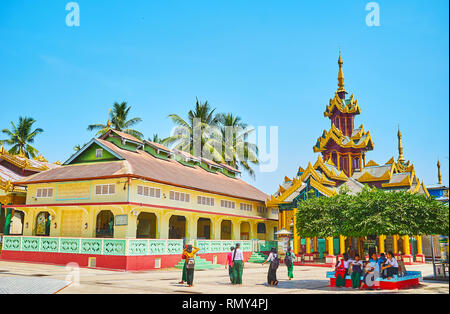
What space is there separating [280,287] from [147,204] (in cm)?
1170

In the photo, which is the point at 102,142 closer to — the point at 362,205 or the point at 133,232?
the point at 133,232

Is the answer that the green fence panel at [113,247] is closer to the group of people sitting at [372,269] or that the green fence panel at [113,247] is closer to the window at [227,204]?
the window at [227,204]

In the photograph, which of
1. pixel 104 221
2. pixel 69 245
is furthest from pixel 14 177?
pixel 69 245

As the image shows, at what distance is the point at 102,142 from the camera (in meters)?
28.3

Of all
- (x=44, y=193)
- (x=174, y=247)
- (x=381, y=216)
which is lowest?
(x=174, y=247)

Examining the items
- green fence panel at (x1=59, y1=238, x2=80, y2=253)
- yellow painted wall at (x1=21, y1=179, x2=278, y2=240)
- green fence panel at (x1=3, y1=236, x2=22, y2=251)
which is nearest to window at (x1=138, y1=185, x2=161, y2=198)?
yellow painted wall at (x1=21, y1=179, x2=278, y2=240)

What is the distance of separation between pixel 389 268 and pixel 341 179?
24.3 m

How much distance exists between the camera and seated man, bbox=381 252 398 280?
1462 cm

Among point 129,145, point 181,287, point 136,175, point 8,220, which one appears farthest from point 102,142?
point 181,287

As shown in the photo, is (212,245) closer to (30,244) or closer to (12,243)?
(30,244)

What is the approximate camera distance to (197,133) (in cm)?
4919

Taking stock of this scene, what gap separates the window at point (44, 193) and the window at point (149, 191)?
6.41 m

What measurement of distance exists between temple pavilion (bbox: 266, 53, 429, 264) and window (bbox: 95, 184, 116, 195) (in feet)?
49.3

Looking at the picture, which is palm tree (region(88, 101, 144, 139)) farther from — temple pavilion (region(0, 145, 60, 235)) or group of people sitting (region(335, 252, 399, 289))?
group of people sitting (region(335, 252, 399, 289))
